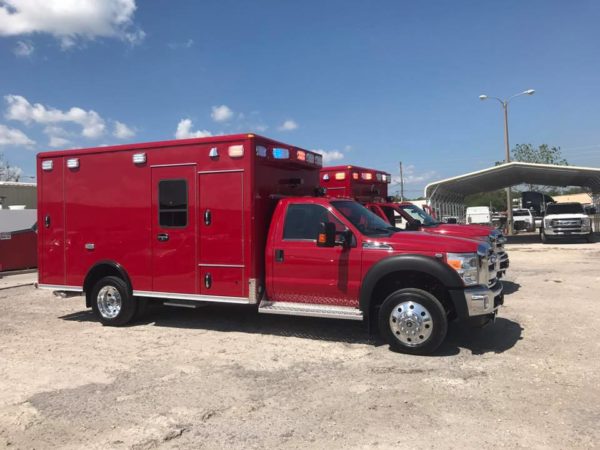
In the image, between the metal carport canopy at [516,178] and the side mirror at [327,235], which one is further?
the metal carport canopy at [516,178]

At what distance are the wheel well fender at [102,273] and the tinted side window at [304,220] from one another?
9.13ft

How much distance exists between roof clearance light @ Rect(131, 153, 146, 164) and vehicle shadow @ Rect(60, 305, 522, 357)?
2.60 metres

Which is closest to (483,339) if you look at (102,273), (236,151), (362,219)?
(362,219)

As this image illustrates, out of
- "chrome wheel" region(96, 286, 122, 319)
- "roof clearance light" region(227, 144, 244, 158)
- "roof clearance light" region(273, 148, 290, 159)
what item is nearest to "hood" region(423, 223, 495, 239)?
"roof clearance light" region(273, 148, 290, 159)

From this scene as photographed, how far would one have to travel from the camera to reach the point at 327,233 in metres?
6.35

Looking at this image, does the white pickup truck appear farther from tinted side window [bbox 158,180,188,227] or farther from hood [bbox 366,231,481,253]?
tinted side window [bbox 158,180,188,227]

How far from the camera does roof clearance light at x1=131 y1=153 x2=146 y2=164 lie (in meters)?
7.75

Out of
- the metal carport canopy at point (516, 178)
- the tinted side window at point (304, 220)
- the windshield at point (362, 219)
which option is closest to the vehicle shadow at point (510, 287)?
the windshield at point (362, 219)

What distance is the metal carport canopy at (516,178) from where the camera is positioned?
1058 inches

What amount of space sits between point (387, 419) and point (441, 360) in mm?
1793

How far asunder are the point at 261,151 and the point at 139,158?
1991mm

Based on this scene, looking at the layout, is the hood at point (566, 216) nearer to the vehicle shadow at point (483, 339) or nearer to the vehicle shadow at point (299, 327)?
the vehicle shadow at point (299, 327)

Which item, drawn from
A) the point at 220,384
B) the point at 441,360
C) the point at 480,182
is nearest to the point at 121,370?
the point at 220,384

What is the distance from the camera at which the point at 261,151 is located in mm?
7160
